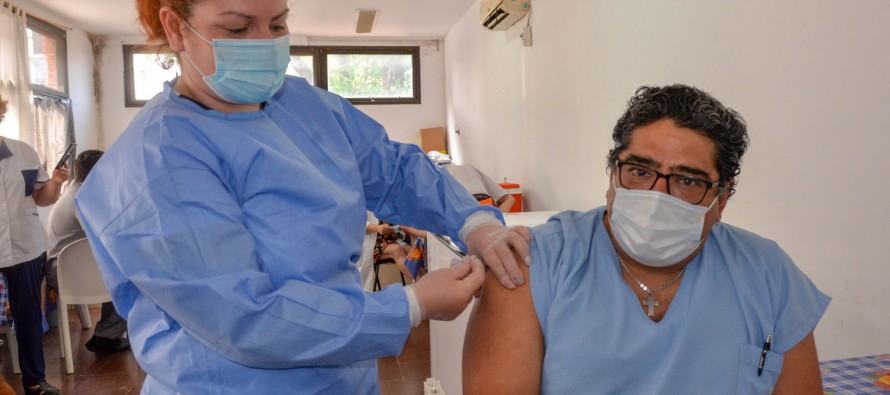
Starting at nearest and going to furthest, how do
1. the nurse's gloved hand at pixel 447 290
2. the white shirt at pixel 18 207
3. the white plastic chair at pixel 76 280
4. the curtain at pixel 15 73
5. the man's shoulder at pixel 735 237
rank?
the nurse's gloved hand at pixel 447 290 → the man's shoulder at pixel 735 237 → the white shirt at pixel 18 207 → the white plastic chair at pixel 76 280 → the curtain at pixel 15 73

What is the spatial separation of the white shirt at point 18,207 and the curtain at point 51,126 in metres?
2.13

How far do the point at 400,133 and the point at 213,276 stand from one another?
6.95m

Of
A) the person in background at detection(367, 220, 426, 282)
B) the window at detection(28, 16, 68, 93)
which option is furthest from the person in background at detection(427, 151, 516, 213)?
the window at detection(28, 16, 68, 93)

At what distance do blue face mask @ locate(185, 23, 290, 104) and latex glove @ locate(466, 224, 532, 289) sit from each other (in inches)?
19.2

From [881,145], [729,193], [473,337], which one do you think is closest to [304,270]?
[473,337]

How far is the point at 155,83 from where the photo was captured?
24.5 ft

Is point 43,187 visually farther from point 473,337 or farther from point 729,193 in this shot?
point 729,193

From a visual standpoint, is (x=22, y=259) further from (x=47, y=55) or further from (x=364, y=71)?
(x=364, y=71)

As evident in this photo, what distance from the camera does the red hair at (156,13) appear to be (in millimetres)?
1021

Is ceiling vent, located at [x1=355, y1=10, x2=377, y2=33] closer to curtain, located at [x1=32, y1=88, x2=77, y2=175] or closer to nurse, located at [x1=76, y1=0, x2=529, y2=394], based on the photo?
curtain, located at [x1=32, y1=88, x2=77, y2=175]

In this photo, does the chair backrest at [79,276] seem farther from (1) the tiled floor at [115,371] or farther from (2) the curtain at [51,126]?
(2) the curtain at [51,126]

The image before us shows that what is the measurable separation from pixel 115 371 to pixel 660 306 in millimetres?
3455

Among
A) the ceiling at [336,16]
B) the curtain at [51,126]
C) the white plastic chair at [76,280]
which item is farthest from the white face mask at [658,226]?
the curtain at [51,126]

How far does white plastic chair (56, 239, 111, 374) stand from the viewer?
3734 millimetres
